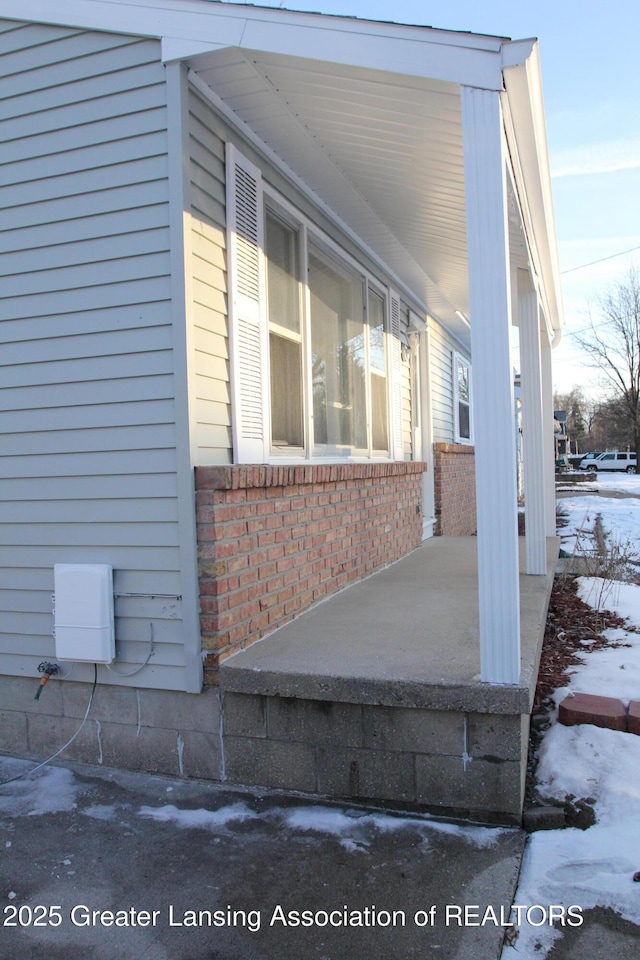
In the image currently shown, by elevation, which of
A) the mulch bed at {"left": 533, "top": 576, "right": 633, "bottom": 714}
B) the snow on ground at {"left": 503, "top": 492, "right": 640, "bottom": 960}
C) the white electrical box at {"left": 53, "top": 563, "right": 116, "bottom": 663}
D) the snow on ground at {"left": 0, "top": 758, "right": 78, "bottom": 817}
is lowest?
the snow on ground at {"left": 0, "top": 758, "right": 78, "bottom": 817}

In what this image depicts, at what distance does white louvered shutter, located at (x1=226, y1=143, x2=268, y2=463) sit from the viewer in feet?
11.6

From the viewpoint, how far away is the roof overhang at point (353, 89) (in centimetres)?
281

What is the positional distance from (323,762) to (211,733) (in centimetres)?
55

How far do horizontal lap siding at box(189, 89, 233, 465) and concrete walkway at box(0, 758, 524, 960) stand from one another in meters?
1.55

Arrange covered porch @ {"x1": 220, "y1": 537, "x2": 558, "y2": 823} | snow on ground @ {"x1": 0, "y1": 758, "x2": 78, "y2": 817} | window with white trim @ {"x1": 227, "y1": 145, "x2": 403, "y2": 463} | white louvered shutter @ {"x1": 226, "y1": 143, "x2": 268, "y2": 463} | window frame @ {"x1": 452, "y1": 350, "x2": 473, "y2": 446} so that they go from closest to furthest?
covered porch @ {"x1": 220, "y1": 537, "x2": 558, "y2": 823}, snow on ground @ {"x1": 0, "y1": 758, "x2": 78, "y2": 817}, white louvered shutter @ {"x1": 226, "y1": 143, "x2": 268, "y2": 463}, window with white trim @ {"x1": 227, "y1": 145, "x2": 403, "y2": 463}, window frame @ {"x1": 452, "y1": 350, "x2": 473, "y2": 446}

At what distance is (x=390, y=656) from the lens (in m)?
3.19

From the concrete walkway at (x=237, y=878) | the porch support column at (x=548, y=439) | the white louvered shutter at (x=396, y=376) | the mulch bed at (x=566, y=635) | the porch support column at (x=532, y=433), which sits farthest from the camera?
the porch support column at (x=548, y=439)

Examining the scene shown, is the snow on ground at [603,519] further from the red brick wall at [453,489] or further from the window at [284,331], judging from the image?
the window at [284,331]

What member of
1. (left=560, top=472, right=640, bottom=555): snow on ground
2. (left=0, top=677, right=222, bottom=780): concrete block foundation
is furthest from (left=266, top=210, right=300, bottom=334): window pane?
(left=560, top=472, right=640, bottom=555): snow on ground

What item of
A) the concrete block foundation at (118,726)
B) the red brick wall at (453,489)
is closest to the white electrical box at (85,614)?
the concrete block foundation at (118,726)

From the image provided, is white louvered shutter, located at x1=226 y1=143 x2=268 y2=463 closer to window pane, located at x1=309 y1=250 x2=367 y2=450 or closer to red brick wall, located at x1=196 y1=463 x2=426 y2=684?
red brick wall, located at x1=196 y1=463 x2=426 y2=684

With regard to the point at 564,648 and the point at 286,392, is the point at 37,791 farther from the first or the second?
the point at 564,648

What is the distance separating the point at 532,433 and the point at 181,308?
3.14m

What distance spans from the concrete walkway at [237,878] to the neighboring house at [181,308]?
27 cm
